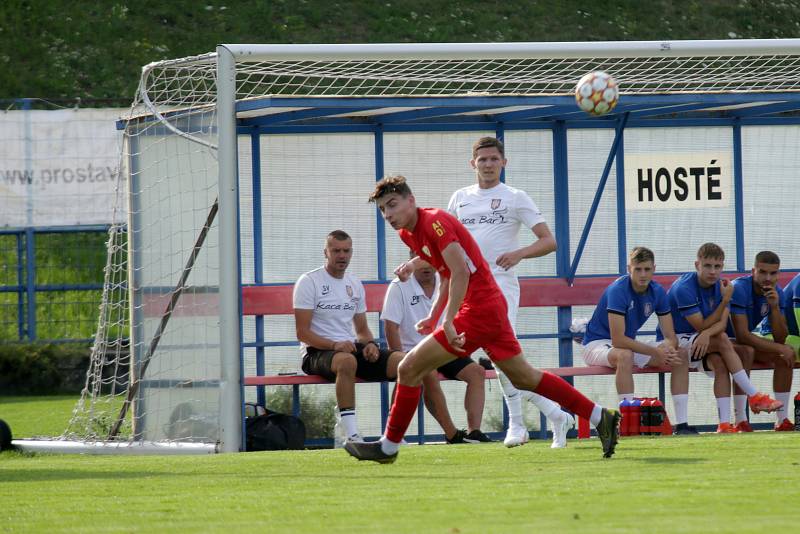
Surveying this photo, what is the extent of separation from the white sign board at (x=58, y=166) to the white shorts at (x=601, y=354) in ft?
24.6

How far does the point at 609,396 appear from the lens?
11.5m

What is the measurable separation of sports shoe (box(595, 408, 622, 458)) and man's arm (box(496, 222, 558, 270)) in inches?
48.4

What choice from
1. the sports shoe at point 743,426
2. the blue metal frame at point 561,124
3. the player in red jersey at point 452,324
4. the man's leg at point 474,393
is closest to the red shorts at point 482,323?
the player in red jersey at point 452,324

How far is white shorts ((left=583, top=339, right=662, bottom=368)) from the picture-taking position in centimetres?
1005

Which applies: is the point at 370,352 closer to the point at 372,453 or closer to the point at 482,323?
the point at 372,453

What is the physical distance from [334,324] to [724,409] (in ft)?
9.71

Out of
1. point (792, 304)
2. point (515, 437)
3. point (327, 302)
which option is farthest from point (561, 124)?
point (515, 437)

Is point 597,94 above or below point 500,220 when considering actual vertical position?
above

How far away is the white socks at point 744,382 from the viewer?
10039mm

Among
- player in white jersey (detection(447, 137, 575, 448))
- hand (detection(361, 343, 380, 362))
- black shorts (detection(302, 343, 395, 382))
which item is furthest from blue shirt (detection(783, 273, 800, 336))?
hand (detection(361, 343, 380, 362))

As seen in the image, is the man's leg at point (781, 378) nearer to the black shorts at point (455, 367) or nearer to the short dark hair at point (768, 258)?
the short dark hair at point (768, 258)

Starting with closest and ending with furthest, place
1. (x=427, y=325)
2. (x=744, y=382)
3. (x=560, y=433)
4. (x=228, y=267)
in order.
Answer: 1. (x=427, y=325)
2. (x=560, y=433)
3. (x=228, y=267)
4. (x=744, y=382)

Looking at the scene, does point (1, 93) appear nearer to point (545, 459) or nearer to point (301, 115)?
point (301, 115)

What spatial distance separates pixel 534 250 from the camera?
8047 mm
